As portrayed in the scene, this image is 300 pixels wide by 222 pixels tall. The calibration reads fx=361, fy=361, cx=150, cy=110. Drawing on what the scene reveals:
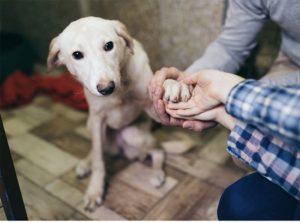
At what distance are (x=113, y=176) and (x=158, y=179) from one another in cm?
20

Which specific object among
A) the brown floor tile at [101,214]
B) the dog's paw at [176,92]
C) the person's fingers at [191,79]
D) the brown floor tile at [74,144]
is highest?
the person's fingers at [191,79]

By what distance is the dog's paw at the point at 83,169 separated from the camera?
153cm

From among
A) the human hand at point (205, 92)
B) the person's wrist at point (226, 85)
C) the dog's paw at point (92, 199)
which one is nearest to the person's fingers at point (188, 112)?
the human hand at point (205, 92)

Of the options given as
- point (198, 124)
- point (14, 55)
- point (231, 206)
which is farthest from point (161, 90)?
point (14, 55)

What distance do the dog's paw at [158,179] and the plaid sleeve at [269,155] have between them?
2.13ft

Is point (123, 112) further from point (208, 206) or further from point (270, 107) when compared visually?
point (270, 107)

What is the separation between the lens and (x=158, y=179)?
1.48 metres

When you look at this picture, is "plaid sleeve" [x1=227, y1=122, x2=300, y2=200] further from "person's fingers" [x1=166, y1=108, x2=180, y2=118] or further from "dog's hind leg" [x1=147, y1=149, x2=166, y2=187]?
"dog's hind leg" [x1=147, y1=149, x2=166, y2=187]

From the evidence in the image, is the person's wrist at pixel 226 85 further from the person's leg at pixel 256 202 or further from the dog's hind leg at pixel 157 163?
the dog's hind leg at pixel 157 163

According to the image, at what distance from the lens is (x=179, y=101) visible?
103 centimetres

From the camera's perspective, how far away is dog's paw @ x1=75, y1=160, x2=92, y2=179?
5.02ft

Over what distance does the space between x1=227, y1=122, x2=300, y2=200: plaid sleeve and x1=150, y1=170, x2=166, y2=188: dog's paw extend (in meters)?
0.65

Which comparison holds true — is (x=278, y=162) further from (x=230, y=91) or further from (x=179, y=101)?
(x=179, y=101)

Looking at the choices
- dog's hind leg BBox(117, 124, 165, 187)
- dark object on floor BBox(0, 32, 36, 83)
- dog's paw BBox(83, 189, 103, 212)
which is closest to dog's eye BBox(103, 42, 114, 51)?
dog's hind leg BBox(117, 124, 165, 187)
